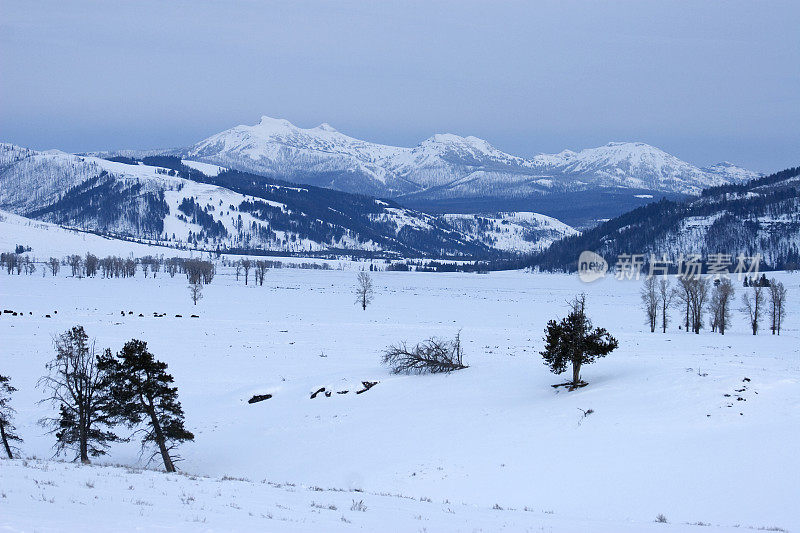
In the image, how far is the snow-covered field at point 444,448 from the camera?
14.3 metres

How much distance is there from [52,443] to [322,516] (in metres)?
23.4

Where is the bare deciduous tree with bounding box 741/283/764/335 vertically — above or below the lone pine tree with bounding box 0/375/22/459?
above

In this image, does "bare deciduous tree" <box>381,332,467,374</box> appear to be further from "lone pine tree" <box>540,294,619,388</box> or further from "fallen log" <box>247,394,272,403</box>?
"lone pine tree" <box>540,294,619,388</box>

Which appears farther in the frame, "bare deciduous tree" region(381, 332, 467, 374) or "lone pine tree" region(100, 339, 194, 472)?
"bare deciduous tree" region(381, 332, 467, 374)

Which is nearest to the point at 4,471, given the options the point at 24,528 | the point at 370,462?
the point at 24,528

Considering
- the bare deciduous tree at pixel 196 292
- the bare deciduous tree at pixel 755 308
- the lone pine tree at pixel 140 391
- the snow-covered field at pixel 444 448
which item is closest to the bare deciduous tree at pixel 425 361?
the snow-covered field at pixel 444 448

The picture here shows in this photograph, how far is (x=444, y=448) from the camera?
83.2ft

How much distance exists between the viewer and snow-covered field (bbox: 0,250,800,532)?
14.3 m

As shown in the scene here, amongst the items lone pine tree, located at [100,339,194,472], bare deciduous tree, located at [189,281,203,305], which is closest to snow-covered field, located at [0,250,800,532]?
lone pine tree, located at [100,339,194,472]

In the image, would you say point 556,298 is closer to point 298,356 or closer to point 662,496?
point 298,356

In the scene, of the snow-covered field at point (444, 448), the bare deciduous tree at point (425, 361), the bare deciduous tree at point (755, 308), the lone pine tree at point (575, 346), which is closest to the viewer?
the snow-covered field at point (444, 448)

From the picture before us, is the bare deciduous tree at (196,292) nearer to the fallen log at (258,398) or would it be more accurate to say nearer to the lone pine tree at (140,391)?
the fallen log at (258,398)

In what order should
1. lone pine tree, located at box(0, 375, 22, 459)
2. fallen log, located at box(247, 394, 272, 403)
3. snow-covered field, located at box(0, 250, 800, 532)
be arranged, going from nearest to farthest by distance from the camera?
snow-covered field, located at box(0, 250, 800, 532)
lone pine tree, located at box(0, 375, 22, 459)
fallen log, located at box(247, 394, 272, 403)

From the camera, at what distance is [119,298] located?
10856 cm
